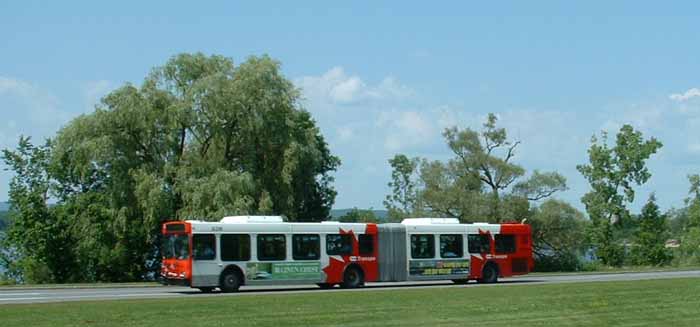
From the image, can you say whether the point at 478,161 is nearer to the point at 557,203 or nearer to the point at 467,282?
the point at 557,203

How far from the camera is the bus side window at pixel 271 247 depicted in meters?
35.8

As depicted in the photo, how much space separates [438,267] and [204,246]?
31.8 ft

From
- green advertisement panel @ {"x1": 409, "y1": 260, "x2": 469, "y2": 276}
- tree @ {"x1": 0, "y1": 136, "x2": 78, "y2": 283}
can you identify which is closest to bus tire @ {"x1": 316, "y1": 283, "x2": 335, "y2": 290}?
green advertisement panel @ {"x1": 409, "y1": 260, "x2": 469, "y2": 276}

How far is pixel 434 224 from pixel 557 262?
2908 centimetres

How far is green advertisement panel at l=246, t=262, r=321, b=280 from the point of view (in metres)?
35.5

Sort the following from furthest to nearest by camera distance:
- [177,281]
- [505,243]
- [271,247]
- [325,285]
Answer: [505,243], [325,285], [271,247], [177,281]

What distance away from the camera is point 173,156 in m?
52.8

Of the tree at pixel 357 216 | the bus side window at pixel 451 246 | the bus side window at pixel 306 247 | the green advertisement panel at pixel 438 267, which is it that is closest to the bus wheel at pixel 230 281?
the bus side window at pixel 306 247

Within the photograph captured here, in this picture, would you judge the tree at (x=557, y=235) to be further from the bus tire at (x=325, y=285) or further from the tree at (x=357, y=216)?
the bus tire at (x=325, y=285)

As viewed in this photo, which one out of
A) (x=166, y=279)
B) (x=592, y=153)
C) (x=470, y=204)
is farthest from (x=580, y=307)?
(x=592, y=153)

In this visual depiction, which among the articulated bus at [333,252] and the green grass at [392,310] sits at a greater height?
the articulated bus at [333,252]

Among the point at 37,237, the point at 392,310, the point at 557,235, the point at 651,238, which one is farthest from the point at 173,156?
the point at 651,238

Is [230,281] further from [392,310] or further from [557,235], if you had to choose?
[557,235]

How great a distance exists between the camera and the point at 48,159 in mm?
55500
